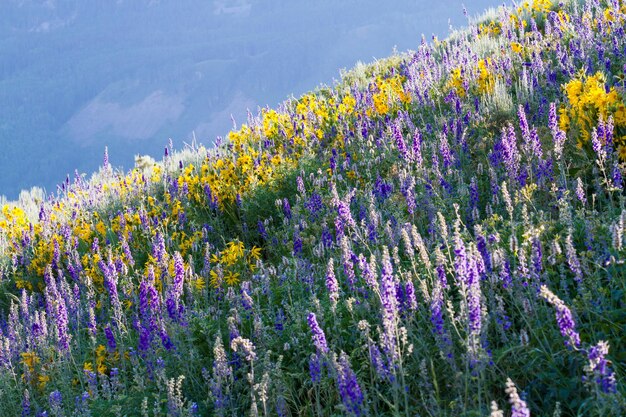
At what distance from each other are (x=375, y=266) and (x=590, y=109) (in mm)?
2340

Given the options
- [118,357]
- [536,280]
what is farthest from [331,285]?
[118,357]

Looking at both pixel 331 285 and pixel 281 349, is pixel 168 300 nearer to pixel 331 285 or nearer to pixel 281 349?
pixel 281 349

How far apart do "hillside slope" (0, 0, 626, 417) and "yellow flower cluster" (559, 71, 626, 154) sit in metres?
0.02

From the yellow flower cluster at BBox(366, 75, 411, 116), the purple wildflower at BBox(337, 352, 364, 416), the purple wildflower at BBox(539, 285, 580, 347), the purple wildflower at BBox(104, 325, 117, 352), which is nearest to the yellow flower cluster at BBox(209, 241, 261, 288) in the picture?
the purple wildflower at BBox(104, 325, 117, 352)

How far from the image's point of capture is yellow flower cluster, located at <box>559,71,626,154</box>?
487 centimetres

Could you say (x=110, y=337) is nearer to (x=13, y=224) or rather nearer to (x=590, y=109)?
(x=590, y=109)

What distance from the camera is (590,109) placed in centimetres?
507

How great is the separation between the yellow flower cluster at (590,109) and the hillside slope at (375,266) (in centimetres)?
2

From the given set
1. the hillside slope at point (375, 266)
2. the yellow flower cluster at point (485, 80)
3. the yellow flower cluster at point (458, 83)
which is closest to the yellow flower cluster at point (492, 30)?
the hillside slope at point (375, 266)

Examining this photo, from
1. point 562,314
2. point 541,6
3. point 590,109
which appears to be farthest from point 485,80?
point 562,314

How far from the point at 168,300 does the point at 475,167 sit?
9.71 feet

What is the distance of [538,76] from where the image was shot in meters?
7.37

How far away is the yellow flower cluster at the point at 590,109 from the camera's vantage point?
487cm

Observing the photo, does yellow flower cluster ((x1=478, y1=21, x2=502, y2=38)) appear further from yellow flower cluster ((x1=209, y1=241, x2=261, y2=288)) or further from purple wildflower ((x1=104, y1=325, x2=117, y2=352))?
purple wildflower ((x1=104, y1=325, x2=117, y2=352))
